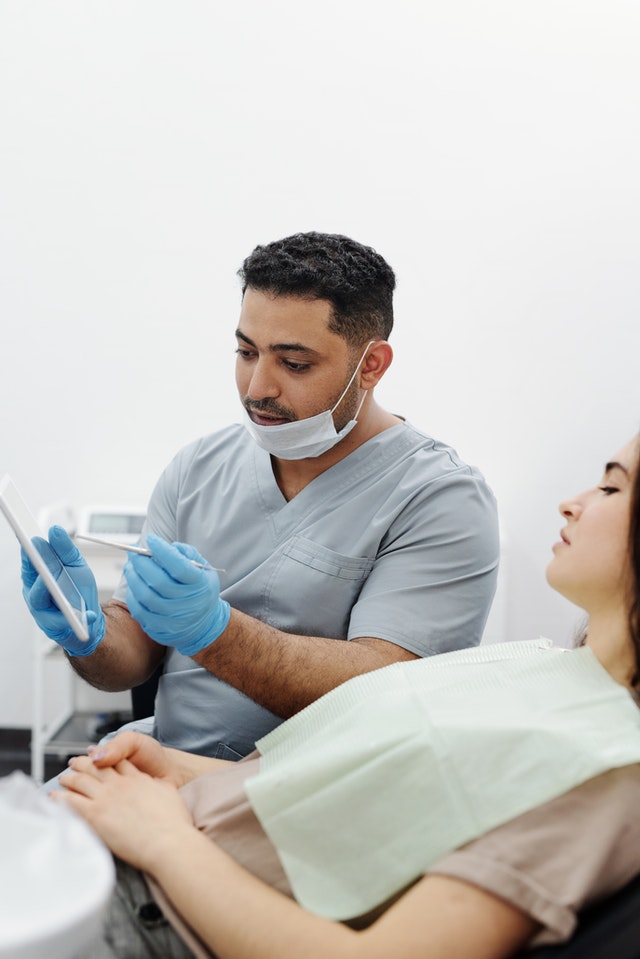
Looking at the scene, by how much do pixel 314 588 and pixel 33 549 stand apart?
0.49 meters

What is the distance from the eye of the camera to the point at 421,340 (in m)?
2.67

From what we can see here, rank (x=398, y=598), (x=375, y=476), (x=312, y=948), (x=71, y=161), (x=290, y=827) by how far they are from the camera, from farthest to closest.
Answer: (x=71, y=161) < (x=375, y=476) < (x=398, y=598) < (x=290, y=827) < (x=312, y=948)

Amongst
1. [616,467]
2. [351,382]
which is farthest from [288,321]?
[616,467]

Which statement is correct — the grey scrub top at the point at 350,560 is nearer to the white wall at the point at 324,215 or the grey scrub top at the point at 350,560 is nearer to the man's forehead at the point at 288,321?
the man's forehead at the point at 288,321

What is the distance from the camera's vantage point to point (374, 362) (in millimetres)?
1497

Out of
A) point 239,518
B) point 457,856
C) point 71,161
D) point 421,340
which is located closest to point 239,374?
point 239,518

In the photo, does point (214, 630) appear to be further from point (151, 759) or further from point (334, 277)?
point (334, 277)

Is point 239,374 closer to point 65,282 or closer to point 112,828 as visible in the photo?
point 112,828

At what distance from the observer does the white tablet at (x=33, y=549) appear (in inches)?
40.7

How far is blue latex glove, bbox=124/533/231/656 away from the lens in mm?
1183

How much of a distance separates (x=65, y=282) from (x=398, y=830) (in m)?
2.19

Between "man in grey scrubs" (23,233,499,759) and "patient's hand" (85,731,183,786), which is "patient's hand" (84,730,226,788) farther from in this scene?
"man in grey scrubs" (23,233,499,759)

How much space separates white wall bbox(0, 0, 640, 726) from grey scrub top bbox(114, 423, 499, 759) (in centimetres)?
124

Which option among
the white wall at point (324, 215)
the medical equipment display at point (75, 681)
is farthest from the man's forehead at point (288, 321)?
the white wall at point (324, 215)
